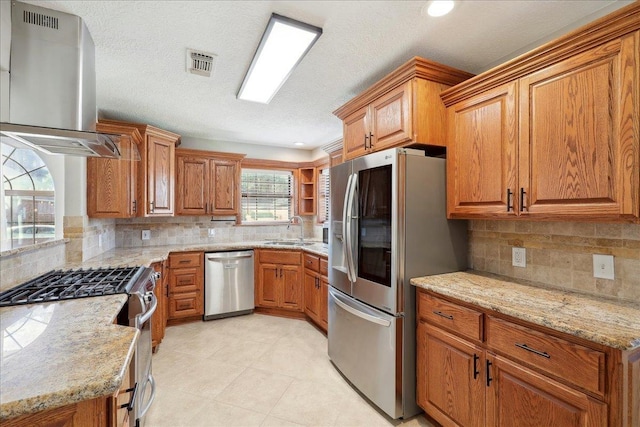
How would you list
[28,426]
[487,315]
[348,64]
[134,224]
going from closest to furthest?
[28,426], [487,315], [348,64], [134,224]

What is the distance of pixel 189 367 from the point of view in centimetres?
253

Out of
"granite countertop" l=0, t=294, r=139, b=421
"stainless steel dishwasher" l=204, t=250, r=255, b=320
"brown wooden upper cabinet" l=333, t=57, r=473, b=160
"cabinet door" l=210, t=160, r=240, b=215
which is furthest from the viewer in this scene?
"cabinet door" l=210, t=160, r=240, b=215

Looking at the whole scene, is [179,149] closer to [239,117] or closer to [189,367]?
[239,117]

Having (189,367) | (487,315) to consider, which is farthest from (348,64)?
(189,367)

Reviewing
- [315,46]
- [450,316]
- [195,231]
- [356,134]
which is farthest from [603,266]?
[195,231]

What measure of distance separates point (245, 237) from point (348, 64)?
3.09 metres

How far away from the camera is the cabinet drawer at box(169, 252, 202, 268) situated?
3.42m

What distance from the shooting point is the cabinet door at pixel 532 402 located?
1.12 meters

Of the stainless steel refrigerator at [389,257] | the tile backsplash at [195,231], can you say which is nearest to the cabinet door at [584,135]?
the stainless steel refrigerator at [389,257]

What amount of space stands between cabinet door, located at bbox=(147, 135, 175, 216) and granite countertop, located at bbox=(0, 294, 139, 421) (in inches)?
84.7

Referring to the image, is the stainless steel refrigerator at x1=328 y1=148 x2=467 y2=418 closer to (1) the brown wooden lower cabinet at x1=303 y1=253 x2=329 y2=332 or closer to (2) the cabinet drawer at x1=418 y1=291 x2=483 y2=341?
(2) the cabinet drawer at x1=418 y1=291 x2=483 y2=341

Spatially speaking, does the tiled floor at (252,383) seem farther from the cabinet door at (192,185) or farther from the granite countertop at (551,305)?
the cabinet door at (192,185)

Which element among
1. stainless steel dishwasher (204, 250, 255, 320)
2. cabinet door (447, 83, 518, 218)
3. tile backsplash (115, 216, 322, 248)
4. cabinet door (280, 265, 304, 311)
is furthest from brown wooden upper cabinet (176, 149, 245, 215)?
cabinet door (447, 83, 518, 218)

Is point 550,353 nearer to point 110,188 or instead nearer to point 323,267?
point 323,267
